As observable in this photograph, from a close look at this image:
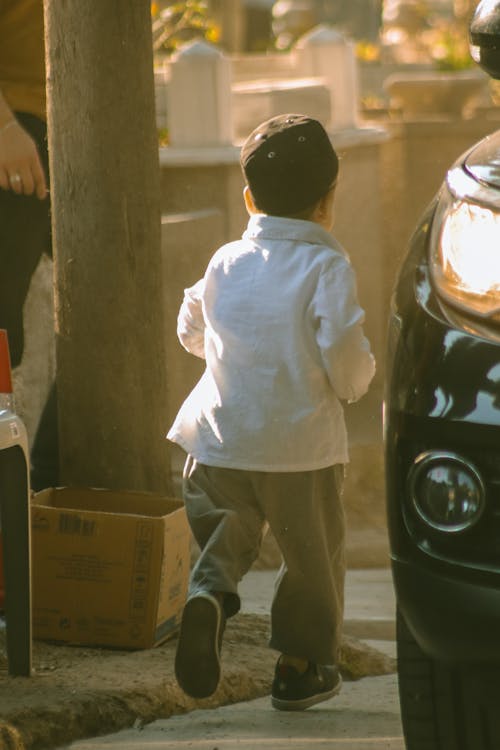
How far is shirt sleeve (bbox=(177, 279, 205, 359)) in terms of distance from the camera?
344cm

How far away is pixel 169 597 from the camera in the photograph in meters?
3.81

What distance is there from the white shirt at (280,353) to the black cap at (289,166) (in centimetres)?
5

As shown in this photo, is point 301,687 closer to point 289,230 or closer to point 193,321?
point 193,321

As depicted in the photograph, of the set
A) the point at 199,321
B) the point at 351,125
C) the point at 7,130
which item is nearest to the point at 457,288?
the point at 199,321

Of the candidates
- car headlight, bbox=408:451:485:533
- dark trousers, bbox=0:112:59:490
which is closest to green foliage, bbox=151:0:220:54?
dark trousers, bbox=0:112:59:490

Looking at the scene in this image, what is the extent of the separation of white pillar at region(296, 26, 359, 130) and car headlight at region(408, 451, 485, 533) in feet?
23.3

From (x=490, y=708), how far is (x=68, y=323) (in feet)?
5.54

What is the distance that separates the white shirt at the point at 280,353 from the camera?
3199mm

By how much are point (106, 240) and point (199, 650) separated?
1186 mm

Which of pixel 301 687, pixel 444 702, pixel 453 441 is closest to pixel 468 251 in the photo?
Answer: pixel 453 441

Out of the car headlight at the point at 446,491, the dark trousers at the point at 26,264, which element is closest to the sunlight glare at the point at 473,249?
the car headlight at the point at 446,491

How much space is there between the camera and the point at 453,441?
241 centimetres

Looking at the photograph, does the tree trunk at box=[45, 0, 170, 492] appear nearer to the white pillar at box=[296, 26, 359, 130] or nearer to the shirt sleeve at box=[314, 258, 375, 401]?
the shirt sleeve at box=[314, 258, 375, 401]

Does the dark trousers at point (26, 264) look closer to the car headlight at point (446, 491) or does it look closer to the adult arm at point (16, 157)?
the adult arm at point (16, 157)
